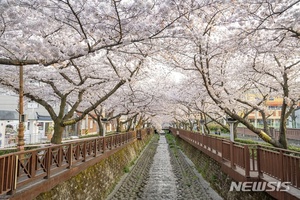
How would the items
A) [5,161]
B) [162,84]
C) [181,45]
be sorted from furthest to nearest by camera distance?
[162,84], [181,45], [5,161]

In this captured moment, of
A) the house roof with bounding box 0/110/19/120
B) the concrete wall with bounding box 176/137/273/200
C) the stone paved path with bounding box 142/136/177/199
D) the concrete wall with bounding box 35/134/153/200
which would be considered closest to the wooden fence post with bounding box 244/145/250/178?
the concrete wall with bounding box 176/137/273/200

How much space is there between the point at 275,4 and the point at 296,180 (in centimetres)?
422

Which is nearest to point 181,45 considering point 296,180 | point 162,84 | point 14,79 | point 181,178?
point 296,180

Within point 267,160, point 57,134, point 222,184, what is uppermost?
point 57,134

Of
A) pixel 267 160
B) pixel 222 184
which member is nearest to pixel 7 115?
pixel 222 184

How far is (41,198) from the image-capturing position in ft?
21.0

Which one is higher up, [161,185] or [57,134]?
[57,134]

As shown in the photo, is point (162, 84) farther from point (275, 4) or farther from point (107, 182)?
point (275, 4)

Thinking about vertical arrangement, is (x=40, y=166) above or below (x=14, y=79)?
below

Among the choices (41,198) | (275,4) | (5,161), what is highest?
(275,4)

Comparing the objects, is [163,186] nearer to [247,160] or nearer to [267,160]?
[247,160]

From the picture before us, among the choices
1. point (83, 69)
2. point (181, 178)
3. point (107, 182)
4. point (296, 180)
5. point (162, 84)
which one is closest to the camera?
point (296, 180)

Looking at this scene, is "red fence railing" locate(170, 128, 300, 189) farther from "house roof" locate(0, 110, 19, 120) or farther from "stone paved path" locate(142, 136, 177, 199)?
"house roof" locate(0, 110, 19, 120)

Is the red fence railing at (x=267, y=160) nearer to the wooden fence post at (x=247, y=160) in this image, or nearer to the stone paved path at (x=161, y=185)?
the wooden fence post at (x=247, y=160)
